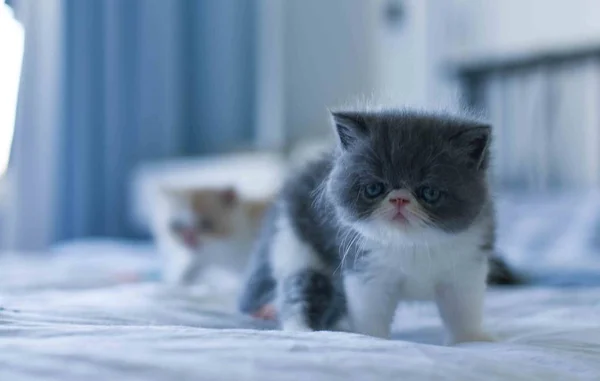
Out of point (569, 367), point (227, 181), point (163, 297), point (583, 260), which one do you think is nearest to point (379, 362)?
point (569, 367)

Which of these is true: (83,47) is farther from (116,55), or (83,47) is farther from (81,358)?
(81,358)

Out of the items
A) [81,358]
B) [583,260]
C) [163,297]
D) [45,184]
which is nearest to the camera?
[81,358]

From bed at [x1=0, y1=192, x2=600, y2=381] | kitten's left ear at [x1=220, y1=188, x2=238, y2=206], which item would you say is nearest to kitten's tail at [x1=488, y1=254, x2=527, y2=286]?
bed at [x1=0, y1=192, x2=600, y2=381]

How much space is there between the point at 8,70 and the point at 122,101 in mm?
2592

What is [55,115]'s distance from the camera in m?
3.25

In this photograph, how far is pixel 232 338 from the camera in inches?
31.0

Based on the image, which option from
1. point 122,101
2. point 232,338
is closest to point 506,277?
point 232,338

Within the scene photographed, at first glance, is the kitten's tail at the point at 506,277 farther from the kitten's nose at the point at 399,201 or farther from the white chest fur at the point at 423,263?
the kitten's nose at the point at 399,201

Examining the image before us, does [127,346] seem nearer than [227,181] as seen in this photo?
Yes

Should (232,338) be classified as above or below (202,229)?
below

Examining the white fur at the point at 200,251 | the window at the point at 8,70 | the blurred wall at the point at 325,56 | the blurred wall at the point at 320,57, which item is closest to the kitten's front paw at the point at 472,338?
the window at the point at 8,70

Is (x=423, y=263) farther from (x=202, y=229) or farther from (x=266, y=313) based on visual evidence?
(x=202, y=229)

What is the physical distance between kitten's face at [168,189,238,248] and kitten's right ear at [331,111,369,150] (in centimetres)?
112

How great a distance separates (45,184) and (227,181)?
0.86 meters
